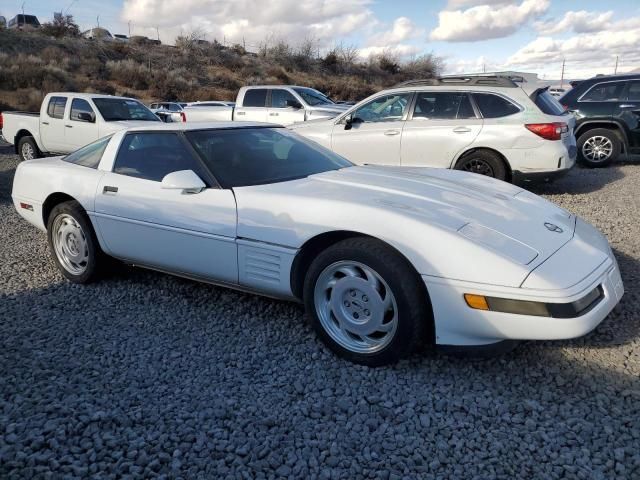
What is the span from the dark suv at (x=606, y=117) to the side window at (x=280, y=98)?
19.0ft

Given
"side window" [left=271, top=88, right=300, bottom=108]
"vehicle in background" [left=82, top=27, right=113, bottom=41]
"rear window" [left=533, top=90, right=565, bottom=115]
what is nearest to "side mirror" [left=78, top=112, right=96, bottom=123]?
"side window" [left=271, top=88, right=300, bottom=108]

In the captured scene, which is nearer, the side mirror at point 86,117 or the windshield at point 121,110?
the side mirror at point 86,117

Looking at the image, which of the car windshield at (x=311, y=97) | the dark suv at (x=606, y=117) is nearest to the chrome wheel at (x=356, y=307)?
the dark suv at (x=606, y=117)

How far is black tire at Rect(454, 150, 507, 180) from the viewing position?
705 centimetres

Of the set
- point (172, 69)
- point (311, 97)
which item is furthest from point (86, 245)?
point (172, 69)

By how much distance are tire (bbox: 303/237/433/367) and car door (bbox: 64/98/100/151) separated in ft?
28.3

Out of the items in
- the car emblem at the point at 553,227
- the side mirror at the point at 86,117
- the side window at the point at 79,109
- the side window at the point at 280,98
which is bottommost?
the car emblem at the point at 553,227

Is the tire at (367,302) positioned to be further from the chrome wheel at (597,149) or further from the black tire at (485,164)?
the chrome wheel at (597,149)

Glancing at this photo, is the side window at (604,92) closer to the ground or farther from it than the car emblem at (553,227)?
farther from it

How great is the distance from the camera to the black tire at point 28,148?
11.3 metres

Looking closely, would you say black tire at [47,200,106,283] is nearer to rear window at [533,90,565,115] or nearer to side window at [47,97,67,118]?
rear window at [533,90,565,115]

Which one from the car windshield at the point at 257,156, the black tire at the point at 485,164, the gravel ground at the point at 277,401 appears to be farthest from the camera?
the black tire at the point at 485,164

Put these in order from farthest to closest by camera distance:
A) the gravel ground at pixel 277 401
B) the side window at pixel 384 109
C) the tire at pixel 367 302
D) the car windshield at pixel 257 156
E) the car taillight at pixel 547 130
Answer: the side window at pixel 384 109 → the car taillight at pixel 547 130 → the car windshield at pixel 257 156 → the tire at pixel 367 302 → the gravel ground at pixel 277 401

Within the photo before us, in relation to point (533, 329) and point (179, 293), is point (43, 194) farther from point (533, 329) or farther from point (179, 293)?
point (533, 329)
